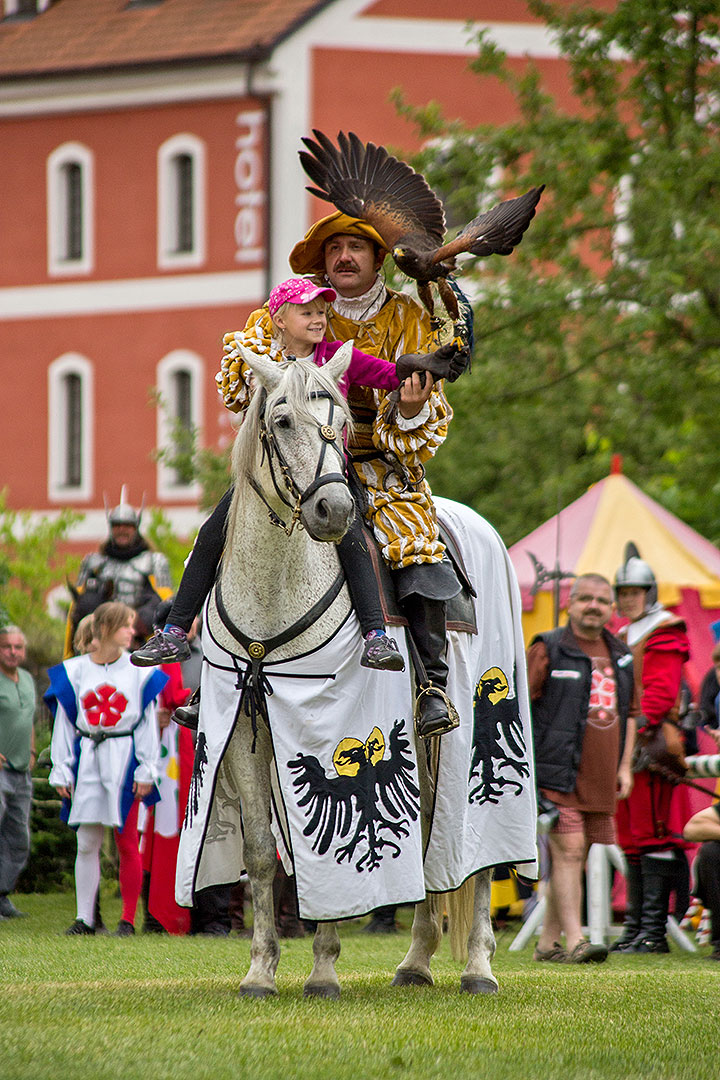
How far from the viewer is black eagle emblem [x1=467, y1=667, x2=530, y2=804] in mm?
8297

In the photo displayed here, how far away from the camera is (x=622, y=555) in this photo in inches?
627

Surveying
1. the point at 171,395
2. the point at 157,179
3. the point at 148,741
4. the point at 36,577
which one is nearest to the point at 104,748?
the point at 148,741

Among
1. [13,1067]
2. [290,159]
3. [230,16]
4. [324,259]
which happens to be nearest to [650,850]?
[324,259]

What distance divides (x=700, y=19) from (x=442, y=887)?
54.1ft

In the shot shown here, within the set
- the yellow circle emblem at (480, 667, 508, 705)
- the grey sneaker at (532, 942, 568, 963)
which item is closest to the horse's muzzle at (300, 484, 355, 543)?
the yellow circle emblem at (480, 667, 508, 705)

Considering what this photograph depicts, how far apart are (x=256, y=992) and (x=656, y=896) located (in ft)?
16.2

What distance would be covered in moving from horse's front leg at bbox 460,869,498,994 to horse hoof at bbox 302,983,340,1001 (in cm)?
85

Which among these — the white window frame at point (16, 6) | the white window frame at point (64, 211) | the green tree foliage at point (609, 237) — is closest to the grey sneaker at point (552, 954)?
the green tree foliage at point (609, 237)

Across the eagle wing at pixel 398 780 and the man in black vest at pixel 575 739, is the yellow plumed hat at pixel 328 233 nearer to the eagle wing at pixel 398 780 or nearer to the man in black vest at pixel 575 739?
the eagle wing at pixel 398 780

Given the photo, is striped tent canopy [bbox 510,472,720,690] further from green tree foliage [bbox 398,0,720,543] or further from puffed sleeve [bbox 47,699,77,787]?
green tree foliage [bbox 398,0,720,543]

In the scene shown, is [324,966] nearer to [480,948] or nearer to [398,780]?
[398,780]

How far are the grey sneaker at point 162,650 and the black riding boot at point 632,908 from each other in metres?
5.22

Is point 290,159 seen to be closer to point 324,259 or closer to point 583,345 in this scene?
point 583,345

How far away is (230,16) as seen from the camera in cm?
3388
